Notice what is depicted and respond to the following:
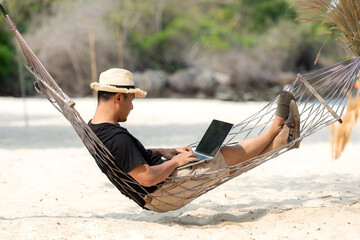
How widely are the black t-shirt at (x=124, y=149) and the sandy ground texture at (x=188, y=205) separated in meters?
0.25

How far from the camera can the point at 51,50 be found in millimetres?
16953

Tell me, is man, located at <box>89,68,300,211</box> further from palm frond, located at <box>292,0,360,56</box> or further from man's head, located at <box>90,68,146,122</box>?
palm frond, located at <box>292,0,360,56</box>

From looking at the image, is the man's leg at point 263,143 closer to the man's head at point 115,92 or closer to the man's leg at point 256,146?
the man's leg at point 256,146

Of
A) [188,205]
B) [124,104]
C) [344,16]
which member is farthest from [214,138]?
[344,16]

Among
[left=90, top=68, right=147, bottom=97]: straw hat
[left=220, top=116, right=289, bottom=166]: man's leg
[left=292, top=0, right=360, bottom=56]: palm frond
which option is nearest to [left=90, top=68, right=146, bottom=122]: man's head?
[left=90, top=68, right=147, bottom=97]: straw hat

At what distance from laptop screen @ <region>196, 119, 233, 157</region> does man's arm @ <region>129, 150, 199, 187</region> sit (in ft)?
0.46

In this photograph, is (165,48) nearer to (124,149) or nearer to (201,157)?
(201,157)

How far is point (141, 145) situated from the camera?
2.35 meters

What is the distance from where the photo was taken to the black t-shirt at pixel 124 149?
86.6 inches

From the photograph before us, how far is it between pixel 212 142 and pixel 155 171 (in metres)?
0.42

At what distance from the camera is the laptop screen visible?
7.93 feet

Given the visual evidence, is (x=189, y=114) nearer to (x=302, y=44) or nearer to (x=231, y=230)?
(x=231, y=230)

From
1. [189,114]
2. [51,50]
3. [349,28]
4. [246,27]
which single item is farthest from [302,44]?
[349,28]

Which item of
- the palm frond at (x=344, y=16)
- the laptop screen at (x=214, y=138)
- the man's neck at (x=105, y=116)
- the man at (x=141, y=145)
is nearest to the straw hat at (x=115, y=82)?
the man at (x=141, y=145)
